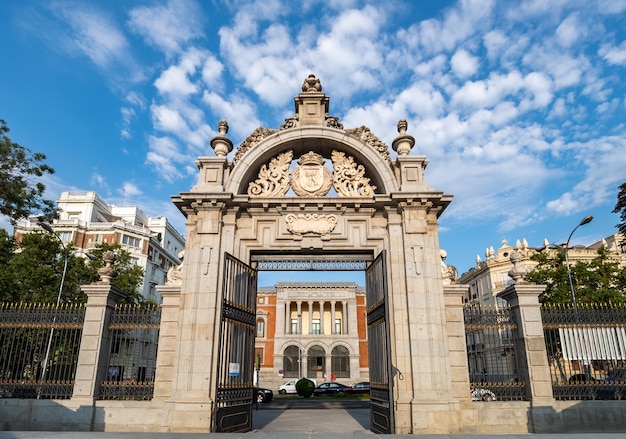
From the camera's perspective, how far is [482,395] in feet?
35.5

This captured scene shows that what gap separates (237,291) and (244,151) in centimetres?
409

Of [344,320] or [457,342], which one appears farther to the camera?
[344,320]

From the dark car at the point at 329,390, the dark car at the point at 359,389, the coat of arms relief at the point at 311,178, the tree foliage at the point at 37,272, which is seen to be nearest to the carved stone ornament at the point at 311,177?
the coat of arms relief at the point at 311,178

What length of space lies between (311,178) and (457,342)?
19.4ft

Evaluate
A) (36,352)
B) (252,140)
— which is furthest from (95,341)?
(252,140)

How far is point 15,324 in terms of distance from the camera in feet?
36.4

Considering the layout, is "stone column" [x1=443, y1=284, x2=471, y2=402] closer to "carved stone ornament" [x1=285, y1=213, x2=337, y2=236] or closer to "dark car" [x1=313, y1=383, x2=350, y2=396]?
"carved stone ornament" [x1=285, y1=213, x2=337, y2=236]

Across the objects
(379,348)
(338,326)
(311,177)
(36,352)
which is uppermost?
(311,177)

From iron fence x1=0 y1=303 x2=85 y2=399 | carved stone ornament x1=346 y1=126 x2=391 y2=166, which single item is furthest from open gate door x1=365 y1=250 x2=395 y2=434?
iron fence x1=0 y1=303 x2=85 y2=399

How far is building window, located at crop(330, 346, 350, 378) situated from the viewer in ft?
176

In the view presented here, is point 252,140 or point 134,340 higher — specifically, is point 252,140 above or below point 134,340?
above

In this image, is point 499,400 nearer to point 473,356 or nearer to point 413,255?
point 473,356

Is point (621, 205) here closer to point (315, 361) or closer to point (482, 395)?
point (482, 395)

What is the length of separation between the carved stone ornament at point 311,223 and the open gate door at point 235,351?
168cm
